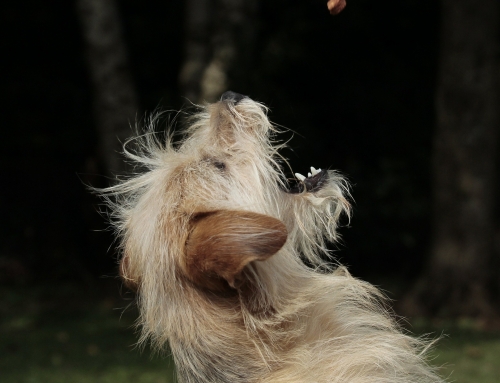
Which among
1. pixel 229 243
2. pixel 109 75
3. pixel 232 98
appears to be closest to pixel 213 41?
pixel 109 75

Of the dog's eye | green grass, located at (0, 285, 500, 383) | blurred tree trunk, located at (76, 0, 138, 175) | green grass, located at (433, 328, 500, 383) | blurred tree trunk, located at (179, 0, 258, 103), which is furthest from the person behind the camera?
blurred tree trunk, located at (179, 0, 258, 103)

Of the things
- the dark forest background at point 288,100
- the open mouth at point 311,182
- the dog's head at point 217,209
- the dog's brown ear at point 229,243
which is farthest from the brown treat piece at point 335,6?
the dark forest background at point 288,100

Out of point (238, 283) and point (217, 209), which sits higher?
point (217, 209)

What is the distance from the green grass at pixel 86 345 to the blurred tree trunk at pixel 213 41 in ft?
10.6

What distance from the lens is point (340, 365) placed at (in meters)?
3.20

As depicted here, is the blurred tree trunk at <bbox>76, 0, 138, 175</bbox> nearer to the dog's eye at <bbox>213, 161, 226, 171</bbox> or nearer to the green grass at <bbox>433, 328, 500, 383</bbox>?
the green grass at <bbox>433, 328, 500, 383</bbox>

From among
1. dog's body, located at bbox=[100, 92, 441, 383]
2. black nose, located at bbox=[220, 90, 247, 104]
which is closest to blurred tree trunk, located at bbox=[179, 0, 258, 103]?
black nose, located at bbox=[220, 90, 247, 104]

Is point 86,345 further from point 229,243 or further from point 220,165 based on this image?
Answer: point 229,243

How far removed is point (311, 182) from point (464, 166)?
6.20 metres

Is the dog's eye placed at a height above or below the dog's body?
above

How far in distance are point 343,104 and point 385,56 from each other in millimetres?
992

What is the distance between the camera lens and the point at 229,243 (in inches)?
112

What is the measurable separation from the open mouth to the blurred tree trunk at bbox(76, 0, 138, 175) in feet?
18.2

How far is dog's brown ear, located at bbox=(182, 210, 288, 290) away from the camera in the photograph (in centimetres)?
280
